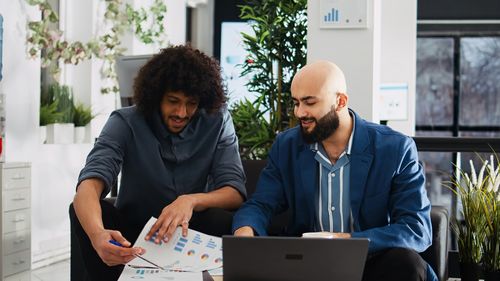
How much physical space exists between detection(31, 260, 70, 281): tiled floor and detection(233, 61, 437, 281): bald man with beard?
309 cm

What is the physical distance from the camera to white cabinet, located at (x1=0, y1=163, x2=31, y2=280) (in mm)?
5039

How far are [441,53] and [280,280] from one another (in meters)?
9.10

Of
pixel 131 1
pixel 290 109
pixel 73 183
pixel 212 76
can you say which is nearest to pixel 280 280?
pixel 212 76

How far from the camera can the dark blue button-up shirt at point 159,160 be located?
297cm

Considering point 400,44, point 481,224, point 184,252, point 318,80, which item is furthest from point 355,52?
point 400,44

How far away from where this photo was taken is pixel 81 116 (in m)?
6.77

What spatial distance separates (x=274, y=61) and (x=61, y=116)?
2.10 metres

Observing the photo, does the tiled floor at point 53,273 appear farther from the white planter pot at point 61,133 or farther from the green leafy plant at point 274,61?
the green leafy plant at point 274,61

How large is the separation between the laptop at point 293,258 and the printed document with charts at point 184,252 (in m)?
0.24

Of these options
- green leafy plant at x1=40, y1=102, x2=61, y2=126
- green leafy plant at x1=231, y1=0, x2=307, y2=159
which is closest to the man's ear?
green leafy plant at x1=231, y1=0, x2=307, y2=159

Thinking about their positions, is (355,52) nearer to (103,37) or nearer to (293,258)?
(293,258)

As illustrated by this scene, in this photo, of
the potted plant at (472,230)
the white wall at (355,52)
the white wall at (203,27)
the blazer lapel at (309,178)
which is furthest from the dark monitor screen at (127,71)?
the white wall at (203,27)

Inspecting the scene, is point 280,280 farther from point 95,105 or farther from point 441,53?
point 441,53

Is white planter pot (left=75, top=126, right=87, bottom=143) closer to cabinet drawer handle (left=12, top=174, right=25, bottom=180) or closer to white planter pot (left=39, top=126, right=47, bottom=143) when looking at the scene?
white planter pot (left=39, top=126, right=47, bottom=143)
